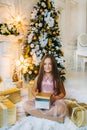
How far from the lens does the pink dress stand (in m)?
2.80

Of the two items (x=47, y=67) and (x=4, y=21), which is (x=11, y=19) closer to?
(x=4, y=21)

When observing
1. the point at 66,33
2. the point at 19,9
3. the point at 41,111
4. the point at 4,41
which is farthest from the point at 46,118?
the point at 66,33

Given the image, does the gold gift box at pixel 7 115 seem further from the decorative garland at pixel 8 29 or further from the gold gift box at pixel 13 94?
the decorative garland at pixel 8 29

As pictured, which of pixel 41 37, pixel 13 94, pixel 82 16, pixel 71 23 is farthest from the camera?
pixel 82 16

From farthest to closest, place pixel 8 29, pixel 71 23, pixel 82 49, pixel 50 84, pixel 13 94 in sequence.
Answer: pixel 71 23 < pixel 82 49 < pixel 8 29 < pixel 13 94 < pixel 50 84

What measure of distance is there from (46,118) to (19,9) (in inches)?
108

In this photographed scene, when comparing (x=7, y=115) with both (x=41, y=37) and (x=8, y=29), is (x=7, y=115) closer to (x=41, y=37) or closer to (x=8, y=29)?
(x=8, y=29)

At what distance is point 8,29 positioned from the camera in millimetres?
4203

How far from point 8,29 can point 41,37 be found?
77cm

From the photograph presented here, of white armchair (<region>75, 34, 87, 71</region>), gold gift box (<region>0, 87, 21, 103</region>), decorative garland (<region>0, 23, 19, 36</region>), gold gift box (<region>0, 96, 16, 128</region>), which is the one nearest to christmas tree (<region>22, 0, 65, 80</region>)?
decorative garland (<region>0, 23, 19, 36</region>)

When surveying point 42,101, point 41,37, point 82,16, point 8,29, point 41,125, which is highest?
point 82,16

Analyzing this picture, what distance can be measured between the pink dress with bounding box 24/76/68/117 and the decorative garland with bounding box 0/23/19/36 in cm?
146

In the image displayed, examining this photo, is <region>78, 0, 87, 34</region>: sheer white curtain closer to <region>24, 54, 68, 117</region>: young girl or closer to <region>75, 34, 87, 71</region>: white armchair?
<region>75, 34, 87, 71</region>: white armchair

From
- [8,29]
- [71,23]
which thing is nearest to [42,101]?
[8,29]
